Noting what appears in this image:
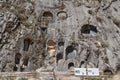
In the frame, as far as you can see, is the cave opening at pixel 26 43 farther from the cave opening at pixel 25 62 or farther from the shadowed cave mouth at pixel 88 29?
the shadowed cave mouth at pixel 88 29

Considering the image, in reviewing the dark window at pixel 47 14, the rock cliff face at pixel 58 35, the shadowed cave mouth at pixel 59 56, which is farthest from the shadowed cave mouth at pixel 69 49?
the dark window at pixel 47 14

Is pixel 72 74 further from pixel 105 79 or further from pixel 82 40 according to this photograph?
pixel 82 40

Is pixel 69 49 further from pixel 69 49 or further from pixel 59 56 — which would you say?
pixel 59 56

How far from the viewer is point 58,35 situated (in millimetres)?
42562

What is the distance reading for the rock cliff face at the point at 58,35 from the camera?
40219 mm

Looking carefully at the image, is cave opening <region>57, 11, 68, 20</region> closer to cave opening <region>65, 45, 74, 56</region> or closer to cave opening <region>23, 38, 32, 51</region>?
cave opening <region>65, 45, 74, 56</region>

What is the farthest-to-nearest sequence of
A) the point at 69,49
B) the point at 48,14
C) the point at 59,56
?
the point at 48,14, the point at 69,49, the point at 59,56

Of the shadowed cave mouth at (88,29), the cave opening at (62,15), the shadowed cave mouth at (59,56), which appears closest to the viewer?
the shadowed cave mouth at (59,56)

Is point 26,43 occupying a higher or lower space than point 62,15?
lower

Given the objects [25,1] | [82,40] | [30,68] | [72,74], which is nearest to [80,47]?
[82,40]

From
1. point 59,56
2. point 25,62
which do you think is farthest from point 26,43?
point 59,56

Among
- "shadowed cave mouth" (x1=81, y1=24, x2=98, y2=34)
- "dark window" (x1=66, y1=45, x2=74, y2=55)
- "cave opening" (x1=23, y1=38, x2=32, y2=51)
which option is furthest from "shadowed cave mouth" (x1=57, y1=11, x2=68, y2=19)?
"cave opening" (x1=23, y1=38, x2=32, y2=51)

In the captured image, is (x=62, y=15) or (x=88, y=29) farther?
(x=62, y=15)

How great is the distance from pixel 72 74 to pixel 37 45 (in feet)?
60.4
